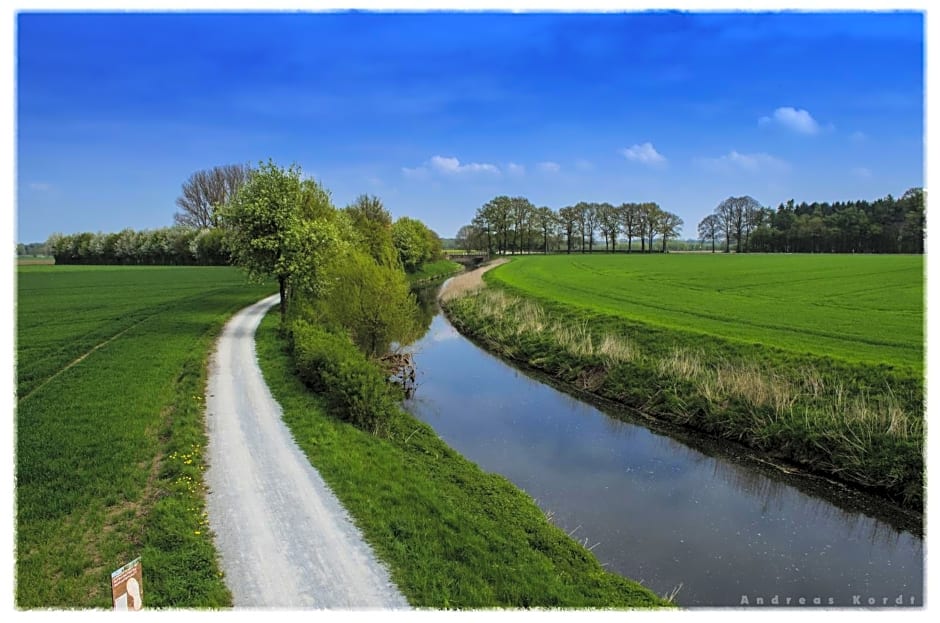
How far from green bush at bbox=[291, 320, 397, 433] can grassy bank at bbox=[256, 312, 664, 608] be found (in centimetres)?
56

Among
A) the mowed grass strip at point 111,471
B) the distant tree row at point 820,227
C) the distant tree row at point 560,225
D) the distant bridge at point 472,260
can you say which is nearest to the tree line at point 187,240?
the distant bridge at point 472,260

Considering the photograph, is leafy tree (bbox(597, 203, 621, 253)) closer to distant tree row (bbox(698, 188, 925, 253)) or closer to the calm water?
distant tree row (bbox(698, 188, 925, 253))

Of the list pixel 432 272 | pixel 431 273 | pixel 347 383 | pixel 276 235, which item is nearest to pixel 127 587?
pixel 347 383

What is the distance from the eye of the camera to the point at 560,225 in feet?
378

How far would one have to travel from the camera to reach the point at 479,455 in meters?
14.0

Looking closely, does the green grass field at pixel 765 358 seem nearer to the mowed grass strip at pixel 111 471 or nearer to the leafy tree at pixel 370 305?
the leafy tree at pixel 370 305

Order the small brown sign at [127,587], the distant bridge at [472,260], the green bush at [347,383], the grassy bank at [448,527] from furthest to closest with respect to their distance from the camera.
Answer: the distant bridge at [472,260]
the green bush at [347,383]
the grassy bank at [448,527]
the small brown sign at [127,587]

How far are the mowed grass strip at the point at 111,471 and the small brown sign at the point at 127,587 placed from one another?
168cm

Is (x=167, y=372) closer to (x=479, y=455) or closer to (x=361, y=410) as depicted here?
(x=361, y=410)

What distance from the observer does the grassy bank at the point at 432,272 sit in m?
63.5

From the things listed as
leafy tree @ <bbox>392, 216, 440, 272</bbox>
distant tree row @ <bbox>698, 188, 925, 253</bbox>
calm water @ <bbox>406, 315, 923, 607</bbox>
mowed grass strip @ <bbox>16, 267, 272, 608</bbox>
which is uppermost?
distant tree row @ <bbox>698, 188, 925, 253</bbox>

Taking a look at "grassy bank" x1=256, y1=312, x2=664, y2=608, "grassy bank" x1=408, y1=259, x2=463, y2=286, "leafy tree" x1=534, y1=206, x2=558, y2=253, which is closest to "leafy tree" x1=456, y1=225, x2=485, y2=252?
"leafy tree" x1=534, y1=206, x2=558, y2=253

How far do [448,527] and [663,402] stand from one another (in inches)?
422

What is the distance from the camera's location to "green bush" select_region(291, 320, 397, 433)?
45.2 ft
